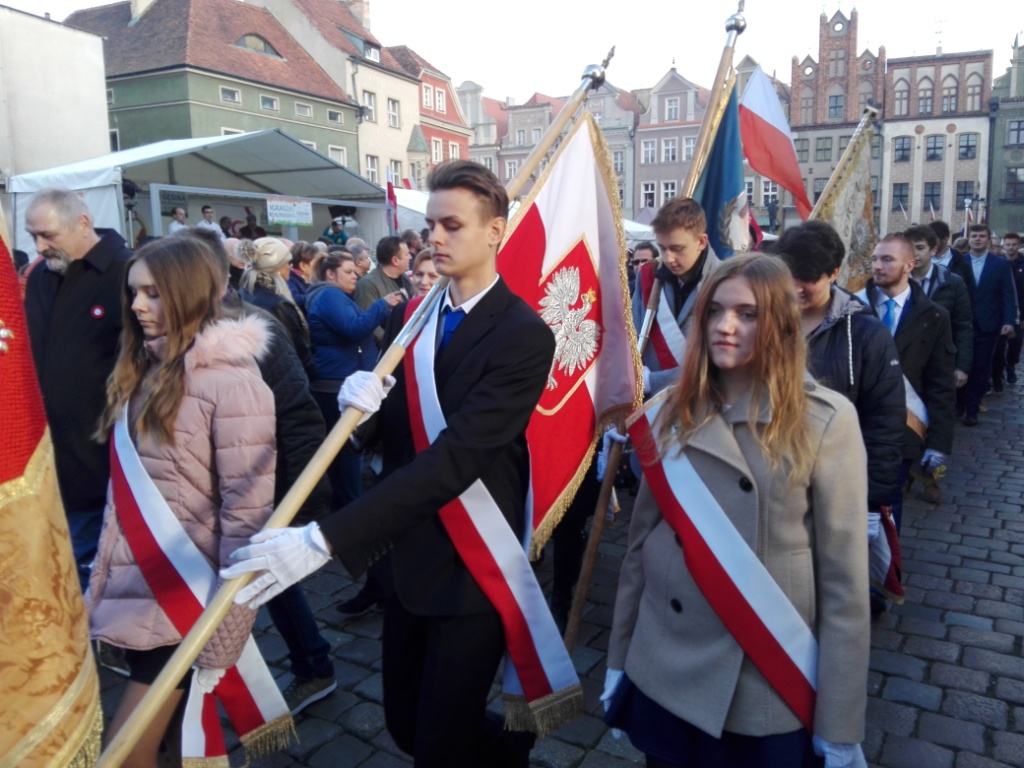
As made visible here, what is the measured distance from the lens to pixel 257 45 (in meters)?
32.3

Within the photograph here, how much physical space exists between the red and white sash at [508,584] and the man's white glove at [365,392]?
88 mm

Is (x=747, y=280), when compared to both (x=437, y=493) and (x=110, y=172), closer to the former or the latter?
(x=437, y=493)

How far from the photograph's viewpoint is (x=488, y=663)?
7.34 feet

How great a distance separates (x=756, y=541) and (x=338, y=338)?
13.0 ft

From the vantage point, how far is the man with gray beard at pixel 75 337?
326cm

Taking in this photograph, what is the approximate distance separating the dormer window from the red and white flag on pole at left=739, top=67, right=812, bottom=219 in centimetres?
3042

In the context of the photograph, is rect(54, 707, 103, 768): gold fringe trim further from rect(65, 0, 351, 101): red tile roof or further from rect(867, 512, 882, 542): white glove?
rect(65, 0, 351, 101): red tile roof

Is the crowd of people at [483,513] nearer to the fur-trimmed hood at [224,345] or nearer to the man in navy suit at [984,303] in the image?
the fur-trimmed hood at [224,345]

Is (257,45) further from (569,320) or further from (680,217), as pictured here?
(569,320)

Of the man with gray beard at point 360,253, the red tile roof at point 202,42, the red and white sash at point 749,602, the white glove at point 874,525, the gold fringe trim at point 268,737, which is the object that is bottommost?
the gold fringe trim at point 268,737

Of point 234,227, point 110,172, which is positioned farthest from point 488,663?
point 234,227

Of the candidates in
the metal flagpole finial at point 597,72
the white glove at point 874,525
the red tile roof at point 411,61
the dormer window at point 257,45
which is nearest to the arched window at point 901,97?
the red tile roof at point 411,61

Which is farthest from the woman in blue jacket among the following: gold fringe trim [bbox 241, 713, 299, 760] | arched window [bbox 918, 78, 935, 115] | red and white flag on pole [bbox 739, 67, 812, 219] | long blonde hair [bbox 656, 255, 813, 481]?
arched window [bbox 918, 78, 935, 115]

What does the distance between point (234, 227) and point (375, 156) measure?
24443 millimetres
